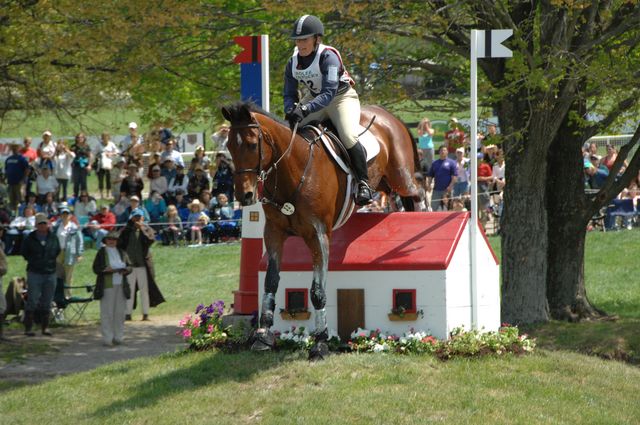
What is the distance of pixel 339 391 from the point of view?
1064 centimetres

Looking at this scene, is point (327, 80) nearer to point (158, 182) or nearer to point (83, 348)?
point (83, 348)

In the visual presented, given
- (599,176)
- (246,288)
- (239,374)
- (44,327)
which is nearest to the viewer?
(239,374)

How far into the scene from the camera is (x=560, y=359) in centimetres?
1223

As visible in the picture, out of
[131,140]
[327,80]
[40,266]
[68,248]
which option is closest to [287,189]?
[327,80]

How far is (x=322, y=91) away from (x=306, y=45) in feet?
1.57

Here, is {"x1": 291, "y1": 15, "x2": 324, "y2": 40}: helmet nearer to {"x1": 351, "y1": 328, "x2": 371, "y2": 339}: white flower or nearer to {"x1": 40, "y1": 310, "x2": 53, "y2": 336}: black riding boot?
{"x1": 351, "y1": 328, "x2": 371, "y2": 339}: white flower

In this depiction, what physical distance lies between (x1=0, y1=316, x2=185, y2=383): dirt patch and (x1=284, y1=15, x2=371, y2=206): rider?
5.41 metres

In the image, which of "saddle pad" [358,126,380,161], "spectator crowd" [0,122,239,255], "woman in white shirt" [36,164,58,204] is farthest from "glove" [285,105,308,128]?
"woman in white shirt" [36,164,58,204]

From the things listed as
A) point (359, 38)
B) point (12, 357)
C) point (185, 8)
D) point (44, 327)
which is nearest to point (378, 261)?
point (359, 38)

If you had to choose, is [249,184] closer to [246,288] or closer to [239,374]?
[239,374]

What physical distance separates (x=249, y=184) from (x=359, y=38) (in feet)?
21.3

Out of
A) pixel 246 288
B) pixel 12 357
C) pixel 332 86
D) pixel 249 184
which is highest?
pixel 332 86

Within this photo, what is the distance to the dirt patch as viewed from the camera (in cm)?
1670

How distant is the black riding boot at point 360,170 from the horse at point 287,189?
166mm
